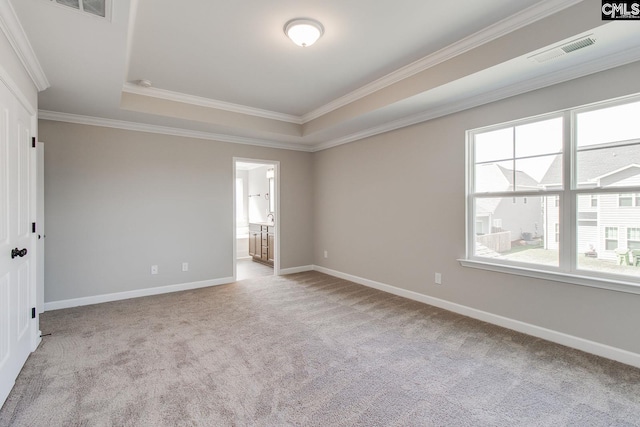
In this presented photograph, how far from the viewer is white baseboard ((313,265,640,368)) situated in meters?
2.53

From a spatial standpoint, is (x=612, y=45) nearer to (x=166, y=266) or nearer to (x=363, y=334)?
(x=363, y=334)

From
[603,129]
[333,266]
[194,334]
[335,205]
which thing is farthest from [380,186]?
[194,334]

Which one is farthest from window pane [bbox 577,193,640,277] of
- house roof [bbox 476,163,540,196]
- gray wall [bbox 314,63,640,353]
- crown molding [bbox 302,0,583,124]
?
crown molding [bbox 302,0,583,124]

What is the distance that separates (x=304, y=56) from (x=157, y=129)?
273 cm

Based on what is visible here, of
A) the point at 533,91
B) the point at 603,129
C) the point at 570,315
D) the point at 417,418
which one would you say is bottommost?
the point at 417,418

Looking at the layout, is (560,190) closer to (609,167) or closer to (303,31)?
(609,167)

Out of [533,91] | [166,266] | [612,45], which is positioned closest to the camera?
[612,45]

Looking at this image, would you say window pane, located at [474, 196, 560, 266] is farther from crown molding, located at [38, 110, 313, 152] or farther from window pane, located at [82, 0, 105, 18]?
window pane, located at [82, 0, 105, 18]

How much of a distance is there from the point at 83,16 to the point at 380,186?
12.5 feet

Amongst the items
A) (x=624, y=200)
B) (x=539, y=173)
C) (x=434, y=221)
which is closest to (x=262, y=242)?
(x=434, y=221)

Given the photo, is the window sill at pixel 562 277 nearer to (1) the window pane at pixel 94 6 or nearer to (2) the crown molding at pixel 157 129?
(2) the crown molding at pixel 157 129

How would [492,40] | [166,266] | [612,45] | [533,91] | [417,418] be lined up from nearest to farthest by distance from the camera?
[417,418]
[612,45]
[492,40]
[533,91]
[166,266]

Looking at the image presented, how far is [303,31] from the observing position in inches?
100

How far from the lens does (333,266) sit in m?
5.74
